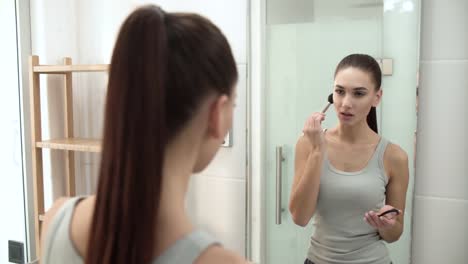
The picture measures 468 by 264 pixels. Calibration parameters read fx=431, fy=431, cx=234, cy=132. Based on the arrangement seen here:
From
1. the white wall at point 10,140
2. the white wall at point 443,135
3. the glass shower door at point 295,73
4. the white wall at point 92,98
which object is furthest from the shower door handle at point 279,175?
the white wall at point 10,140

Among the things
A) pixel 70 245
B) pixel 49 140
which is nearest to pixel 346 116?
pixel 70 245

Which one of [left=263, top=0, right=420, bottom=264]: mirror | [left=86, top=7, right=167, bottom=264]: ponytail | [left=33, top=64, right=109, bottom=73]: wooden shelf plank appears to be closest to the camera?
[left=86, top=7, right=167, bottom=264]: ponytail

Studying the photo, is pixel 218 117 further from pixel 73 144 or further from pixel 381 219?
pixel 73 144

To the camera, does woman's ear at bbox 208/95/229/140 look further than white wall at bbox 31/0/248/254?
No

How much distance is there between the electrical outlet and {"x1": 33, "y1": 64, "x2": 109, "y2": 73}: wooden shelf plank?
58 centimetres

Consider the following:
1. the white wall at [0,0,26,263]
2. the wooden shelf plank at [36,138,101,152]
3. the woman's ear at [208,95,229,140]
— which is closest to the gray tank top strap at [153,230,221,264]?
the woman's ear at [208,95,229,140]

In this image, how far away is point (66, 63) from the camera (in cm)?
135

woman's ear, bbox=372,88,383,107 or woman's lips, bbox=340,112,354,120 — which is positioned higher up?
woman's ear, bbox=372,88,383,107

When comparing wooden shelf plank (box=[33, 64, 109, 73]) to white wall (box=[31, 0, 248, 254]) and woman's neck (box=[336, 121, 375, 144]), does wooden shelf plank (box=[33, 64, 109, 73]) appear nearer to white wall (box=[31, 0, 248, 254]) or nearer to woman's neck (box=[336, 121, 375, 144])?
white wall (box=[31, 0, 248, 254])

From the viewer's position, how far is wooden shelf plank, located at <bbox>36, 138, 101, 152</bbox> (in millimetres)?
1221

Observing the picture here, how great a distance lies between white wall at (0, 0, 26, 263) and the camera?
136cm

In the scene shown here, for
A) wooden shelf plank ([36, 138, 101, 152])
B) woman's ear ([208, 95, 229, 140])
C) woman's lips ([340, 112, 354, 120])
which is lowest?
wooden shelf plank ([36, 138, 101, 152])

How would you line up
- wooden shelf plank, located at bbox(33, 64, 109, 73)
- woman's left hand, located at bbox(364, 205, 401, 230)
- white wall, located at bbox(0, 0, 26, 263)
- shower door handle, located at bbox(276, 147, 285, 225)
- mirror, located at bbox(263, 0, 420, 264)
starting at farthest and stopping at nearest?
white wall, located at bbox(0, 0, 26, 263) → wooden shelf plank, located at bbox(33, 64, 109, 73) → shower door handle, located at bbox(276, 147, 285, 225) → mirror, located at bbox(263, 0, 420, 264) → woman's left hand, located at bbox(364, 205, 401, 230)

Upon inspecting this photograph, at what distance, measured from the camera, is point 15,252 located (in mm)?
1425
